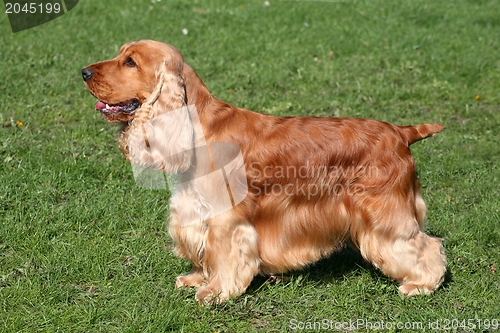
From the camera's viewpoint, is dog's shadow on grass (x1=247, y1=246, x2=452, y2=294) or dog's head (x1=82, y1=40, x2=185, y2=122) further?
dog's shadow on grass (x1=247, y1=246, x2=452, y2=294)

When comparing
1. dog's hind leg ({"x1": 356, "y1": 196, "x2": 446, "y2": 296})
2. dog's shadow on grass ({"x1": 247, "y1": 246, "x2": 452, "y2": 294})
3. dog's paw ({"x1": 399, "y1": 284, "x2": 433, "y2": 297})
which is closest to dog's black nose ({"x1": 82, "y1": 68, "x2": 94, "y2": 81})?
dog's shadow on grass ({"x1": 247, "y1": 246, "x2": 452, "y2": 294})

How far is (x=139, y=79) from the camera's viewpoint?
3.93m

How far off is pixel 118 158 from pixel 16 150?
93 cm

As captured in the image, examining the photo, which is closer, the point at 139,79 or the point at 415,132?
the point at 139,79

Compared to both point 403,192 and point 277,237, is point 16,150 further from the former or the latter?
point 403,192

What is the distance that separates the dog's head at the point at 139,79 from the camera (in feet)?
12.7

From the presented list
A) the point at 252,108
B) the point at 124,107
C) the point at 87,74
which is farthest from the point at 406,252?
the point at 252,108

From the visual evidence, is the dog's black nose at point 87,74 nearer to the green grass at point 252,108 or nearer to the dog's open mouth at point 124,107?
the dog's open mouth at point 124,107

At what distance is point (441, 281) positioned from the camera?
4.33 metres

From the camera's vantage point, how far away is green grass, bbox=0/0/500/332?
412 centimetres

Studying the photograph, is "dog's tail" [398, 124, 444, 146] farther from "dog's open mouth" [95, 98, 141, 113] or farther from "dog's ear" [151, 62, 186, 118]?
"dog's open mouth" [95, 98, 141, 113]
